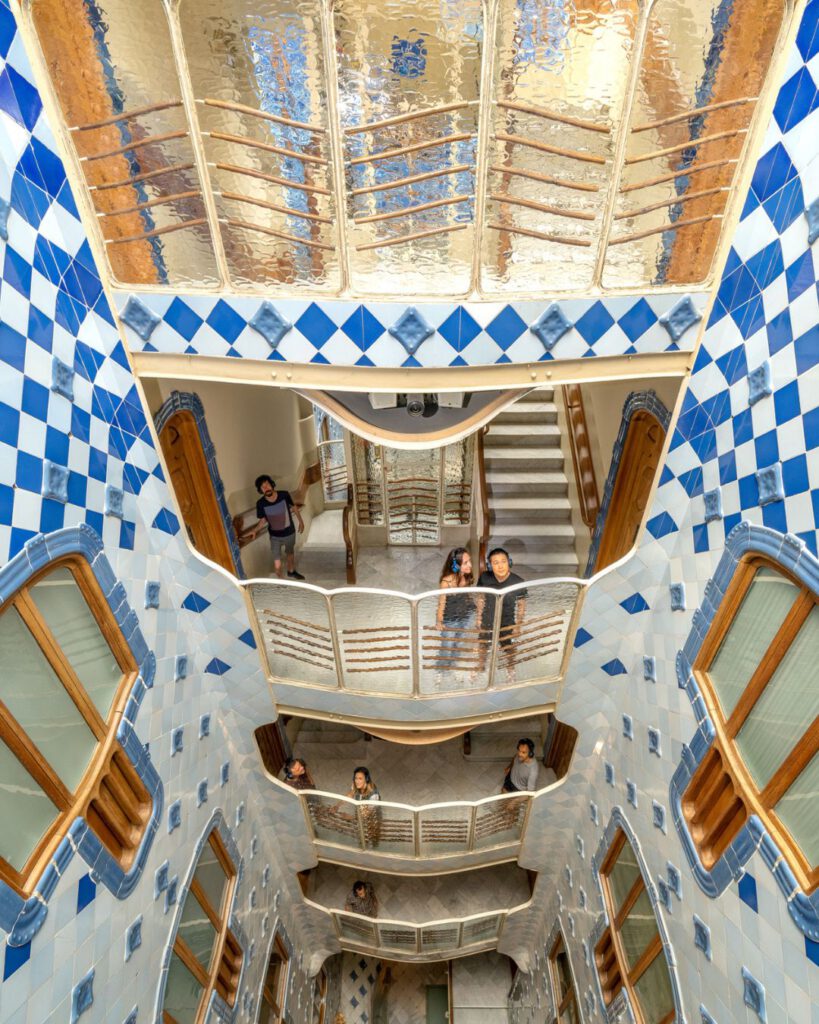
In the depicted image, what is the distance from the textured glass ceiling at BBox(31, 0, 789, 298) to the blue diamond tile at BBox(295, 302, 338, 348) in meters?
0.12

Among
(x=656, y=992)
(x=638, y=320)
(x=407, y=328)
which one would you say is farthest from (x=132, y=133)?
(x=656, y=992)

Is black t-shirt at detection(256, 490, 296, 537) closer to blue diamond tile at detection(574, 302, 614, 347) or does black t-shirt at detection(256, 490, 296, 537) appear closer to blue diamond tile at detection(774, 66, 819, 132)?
blue diamond tile at detection(574, 302, 614, 347)

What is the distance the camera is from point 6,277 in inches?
101

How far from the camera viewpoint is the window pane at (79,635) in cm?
299

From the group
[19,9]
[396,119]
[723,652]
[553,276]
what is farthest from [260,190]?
[723,652]

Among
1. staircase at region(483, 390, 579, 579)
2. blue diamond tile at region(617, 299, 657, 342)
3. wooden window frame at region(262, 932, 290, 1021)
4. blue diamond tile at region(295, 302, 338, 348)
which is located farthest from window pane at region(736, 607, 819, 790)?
wooden window frame at region(262, 932, 290, 1021)

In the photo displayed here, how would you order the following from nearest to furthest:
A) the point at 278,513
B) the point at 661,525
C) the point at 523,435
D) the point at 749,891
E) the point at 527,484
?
the point at 749,891
the point at 661,525
the point at 278,513
the point at 527,484
the point at 523,435

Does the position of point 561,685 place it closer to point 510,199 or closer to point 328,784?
point 328,784

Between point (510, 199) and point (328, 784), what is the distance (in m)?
5.98

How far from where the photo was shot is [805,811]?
2.80m

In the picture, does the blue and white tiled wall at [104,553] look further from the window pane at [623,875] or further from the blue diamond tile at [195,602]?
the window pane at [623,875]

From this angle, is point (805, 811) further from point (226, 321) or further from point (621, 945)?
point (226, 321)

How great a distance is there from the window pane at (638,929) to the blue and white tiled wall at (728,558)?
0.37 meters

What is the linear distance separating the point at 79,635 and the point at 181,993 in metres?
3.30
